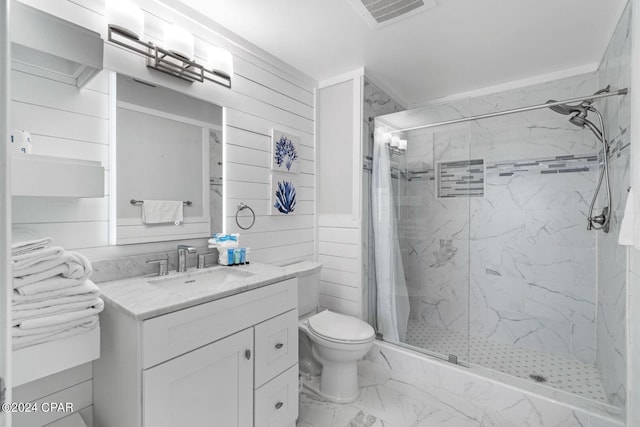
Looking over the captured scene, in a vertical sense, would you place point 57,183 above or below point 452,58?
below

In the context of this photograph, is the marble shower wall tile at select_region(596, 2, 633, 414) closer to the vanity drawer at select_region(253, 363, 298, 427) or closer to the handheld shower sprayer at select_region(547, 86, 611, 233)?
the handheld shower sprayer at select_region(547, 86, 611, 233)

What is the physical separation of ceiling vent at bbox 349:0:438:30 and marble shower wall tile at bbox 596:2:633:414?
1.09 m

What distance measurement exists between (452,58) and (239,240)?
7.07ft

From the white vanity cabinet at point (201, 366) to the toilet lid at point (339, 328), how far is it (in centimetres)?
42

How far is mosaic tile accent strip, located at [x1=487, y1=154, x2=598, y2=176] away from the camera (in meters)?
2.40

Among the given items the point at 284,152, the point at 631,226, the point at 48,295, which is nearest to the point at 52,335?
the point at 48,295

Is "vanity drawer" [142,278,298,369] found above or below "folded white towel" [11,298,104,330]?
below

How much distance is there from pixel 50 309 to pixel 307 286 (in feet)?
5.09

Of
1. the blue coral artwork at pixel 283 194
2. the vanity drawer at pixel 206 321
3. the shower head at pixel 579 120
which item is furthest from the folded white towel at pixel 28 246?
the shower head at pixel 579 120

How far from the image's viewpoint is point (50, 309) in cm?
103

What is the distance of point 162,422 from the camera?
1139mm

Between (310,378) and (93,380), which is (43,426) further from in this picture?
(310,378)

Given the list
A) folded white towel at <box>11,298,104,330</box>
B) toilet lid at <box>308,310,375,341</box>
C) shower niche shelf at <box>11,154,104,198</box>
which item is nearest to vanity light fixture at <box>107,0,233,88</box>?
shower niche shelf at <box>11,154,104,198</box>

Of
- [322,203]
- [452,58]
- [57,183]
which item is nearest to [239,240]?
[322,203]
